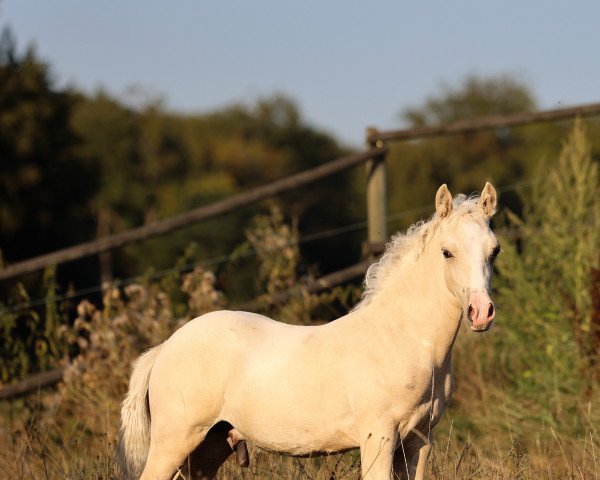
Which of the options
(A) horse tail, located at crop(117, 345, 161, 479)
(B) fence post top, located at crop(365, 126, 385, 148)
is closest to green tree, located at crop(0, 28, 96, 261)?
(B) fence post top, located at crop(365, 126, 385, 148)

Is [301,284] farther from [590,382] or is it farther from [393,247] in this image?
[393,247]

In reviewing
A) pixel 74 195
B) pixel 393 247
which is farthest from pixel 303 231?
pixel 393 247

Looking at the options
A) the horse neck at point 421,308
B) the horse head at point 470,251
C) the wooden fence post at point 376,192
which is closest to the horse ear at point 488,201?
the horse head at point 470,251

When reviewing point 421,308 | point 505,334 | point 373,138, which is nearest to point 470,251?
point 421,308

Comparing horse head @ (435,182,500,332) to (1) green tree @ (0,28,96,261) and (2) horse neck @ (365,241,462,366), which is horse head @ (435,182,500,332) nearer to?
(2) horse neck @ (365,241,462,366)

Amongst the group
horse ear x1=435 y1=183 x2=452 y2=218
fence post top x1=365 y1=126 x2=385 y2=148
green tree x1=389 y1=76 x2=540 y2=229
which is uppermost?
fence post top x1=365 y1=126 x2=385 y2=148

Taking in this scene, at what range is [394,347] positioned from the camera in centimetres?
442

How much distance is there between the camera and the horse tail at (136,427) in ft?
16.2

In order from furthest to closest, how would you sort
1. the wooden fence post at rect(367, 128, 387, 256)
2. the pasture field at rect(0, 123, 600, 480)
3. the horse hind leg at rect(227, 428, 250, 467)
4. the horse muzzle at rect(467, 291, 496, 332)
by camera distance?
the wooden fence post at rect(367, 128, 387, 256), the pasture field at rect(0, 123, 600, 480), the horse hind leg at rect(227, 428, 250, 467), the horse muzzle at rect(467, 291, 496, 332)

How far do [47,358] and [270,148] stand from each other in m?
69.1

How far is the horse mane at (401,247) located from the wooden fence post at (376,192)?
3479mm

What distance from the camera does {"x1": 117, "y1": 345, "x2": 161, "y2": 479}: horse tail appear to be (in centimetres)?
493

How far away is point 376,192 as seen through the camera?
27.4 feet

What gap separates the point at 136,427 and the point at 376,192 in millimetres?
3886
